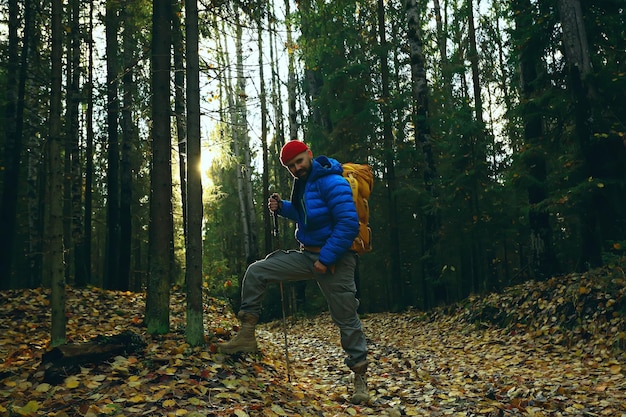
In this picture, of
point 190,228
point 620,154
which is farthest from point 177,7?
point 620,154

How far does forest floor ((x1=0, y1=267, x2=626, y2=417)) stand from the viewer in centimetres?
378

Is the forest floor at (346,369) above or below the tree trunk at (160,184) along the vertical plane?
below

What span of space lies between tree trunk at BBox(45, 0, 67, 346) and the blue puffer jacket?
244 cm

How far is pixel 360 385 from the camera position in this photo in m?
4.71

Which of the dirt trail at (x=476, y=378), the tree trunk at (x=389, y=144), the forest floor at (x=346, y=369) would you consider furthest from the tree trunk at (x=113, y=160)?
the tree trunk at (x=389, y=144)

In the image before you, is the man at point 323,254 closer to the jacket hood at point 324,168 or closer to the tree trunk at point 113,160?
the jacket hood at point 324,168

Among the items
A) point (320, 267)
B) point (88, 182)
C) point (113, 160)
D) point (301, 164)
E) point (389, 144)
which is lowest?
point (320, 267)

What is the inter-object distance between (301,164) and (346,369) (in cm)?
328

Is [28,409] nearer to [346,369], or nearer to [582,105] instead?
[346,369]

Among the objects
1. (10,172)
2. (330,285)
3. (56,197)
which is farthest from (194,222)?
(10,172)

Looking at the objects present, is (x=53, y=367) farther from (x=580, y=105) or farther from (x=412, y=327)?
(x=412, y=327)

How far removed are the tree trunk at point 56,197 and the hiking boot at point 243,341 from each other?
5.52 ft

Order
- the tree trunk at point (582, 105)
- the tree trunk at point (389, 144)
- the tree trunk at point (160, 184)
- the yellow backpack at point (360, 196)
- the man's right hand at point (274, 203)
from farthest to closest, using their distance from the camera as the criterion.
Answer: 1. the tree trunk at point (389, 144)
2. the tree trunk at point (582, 105)
3. the tree trunk at point (160, 184)
4. the man's right hand at point (274, 203)
5. the yellow backpack at point (360, 196)

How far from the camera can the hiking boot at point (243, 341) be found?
4.95m
